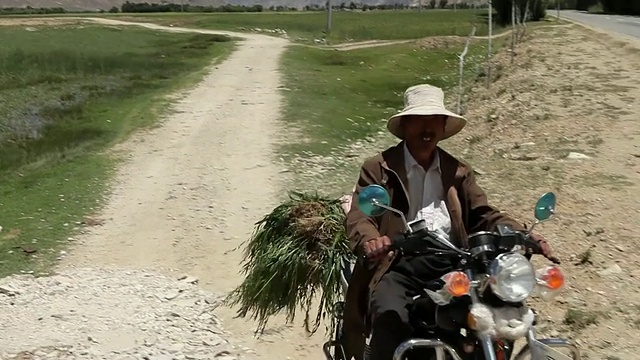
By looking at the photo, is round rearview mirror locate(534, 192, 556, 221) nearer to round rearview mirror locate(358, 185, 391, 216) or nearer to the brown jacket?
the brown jacket

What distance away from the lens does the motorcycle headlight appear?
9.93 ft

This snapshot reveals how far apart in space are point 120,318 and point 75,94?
16411 mm

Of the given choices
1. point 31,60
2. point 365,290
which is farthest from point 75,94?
point 365,290

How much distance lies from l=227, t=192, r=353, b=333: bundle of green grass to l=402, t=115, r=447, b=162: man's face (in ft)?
3.17

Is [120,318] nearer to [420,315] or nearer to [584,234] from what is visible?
[420,315]

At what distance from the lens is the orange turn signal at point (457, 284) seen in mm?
3074

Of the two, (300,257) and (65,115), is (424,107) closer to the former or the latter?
(300,257)

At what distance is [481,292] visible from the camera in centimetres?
315

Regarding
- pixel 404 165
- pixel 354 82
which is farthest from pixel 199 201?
pixel 354 82

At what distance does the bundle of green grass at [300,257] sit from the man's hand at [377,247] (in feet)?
4.00

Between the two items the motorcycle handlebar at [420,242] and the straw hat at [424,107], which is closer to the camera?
the motorcycle handlebar at [420,242]

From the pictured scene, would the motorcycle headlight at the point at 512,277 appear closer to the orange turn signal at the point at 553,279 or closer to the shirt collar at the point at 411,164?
the orange turn signal at the point at 553,279

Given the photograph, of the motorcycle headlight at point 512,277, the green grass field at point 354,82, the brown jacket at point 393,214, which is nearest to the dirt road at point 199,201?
the green grass field at point 354,82

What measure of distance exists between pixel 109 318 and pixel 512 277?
3.95 m
